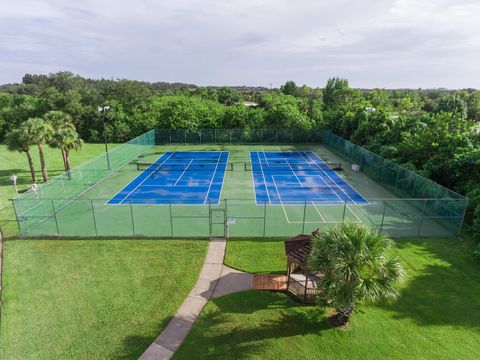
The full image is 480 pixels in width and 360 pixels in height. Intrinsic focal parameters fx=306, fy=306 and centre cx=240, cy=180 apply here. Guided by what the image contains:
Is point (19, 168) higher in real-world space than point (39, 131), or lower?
lower

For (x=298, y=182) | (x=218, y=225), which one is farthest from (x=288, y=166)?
(x=218, y=225)

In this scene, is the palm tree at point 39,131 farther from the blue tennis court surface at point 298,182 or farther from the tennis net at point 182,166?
the blue tennis court surface at point 298,182

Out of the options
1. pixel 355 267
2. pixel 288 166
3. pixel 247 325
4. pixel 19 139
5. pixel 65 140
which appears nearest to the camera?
pixel 355 267

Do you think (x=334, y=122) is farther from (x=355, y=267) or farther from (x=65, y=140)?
(x=355, y=267)

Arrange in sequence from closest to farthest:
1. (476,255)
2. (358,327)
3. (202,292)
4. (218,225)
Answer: (358,327)
(202,292)
(476,255)
(218,225)

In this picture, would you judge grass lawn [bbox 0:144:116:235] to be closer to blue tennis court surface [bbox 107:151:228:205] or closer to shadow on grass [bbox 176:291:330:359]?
blue tennis court surface [bbox 107:151:228:205]

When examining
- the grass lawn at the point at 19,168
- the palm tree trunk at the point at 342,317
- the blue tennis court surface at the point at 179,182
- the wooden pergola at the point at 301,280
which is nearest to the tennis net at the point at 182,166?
the blue tennis court surface at the point at 179,182

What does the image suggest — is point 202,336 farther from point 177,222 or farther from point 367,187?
point 367,187
